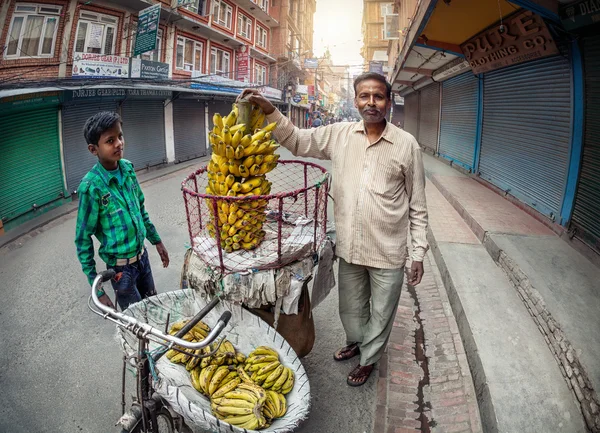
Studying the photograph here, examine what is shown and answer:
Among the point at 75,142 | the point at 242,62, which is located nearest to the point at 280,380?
the point at 75,142

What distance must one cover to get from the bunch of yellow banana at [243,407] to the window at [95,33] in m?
12.8

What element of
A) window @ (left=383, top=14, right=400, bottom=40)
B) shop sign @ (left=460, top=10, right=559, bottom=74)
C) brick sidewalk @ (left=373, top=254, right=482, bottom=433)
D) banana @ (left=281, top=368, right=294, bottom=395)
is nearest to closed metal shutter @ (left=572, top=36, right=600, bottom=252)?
shop sign @ (left=460, top=10, right=559, bottom=74)

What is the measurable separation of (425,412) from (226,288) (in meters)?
1.83

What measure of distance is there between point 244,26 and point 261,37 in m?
3.89

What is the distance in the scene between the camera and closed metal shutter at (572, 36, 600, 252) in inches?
170

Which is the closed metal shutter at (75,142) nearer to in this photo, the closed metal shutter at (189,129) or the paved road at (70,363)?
the paved road at (70,363)

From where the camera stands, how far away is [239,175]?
Result: 7.16 feet

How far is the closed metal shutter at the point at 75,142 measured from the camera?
9.37 meters

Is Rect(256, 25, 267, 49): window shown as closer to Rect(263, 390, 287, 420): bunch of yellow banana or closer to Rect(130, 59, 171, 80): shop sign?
Rect(130, 59, 171, 80): shop sign

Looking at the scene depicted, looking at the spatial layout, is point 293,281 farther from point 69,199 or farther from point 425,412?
point 69,199

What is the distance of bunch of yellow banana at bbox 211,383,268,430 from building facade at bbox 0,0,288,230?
7771mm

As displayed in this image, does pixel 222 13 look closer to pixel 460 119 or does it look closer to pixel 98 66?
pixel 98 66

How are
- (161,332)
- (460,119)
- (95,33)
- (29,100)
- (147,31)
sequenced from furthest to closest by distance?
(95,33) < (147,31) < (460,119) < (29,100) < (161,332)

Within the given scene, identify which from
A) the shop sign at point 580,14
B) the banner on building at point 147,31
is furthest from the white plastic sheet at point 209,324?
the banner on building at point 147,31
